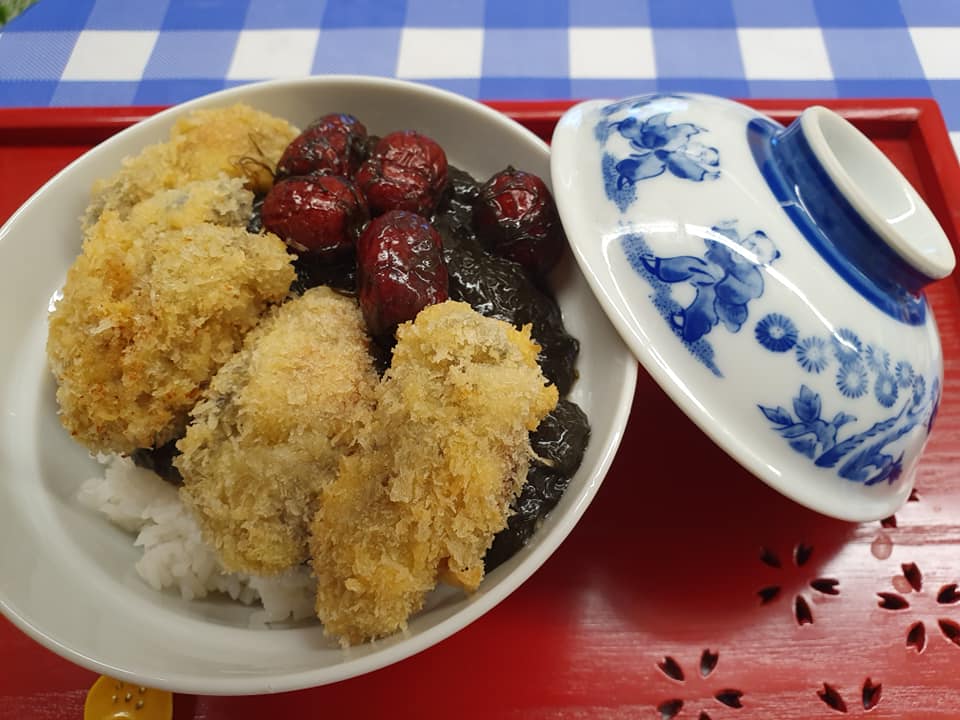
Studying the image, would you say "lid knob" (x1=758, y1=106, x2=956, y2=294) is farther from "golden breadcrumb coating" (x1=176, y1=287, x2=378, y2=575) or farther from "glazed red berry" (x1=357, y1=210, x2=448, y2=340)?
"golden breadcrumb coating" (x1=176, y1=287, x2=378, y2=575)

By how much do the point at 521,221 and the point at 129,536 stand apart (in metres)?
0.90

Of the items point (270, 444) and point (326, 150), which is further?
point (326, 150)

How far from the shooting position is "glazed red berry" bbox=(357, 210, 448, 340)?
115 centimetres

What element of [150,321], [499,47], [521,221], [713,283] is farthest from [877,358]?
[499,47]

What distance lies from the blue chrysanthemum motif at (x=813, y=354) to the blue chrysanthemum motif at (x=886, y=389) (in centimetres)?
10

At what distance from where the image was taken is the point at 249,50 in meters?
2.19

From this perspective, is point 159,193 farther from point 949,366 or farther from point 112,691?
point 949,366

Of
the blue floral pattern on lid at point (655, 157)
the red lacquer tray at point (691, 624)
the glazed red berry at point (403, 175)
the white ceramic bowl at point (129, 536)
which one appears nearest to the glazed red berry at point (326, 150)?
the glazed red berry at point (403, 175)

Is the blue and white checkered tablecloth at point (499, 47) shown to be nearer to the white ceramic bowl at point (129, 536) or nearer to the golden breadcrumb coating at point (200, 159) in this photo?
the white ceramic bowl at point (129, 536)

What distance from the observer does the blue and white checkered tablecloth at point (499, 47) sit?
208 cm

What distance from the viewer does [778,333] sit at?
1.10m

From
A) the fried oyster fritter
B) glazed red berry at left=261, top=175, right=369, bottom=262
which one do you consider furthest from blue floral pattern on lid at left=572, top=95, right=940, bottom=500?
glazed red berry at left=261, top=175, right=369, bottom=262

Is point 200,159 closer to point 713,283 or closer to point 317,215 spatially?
point 317,215

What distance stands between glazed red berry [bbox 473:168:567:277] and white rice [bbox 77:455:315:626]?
2.21 feet
